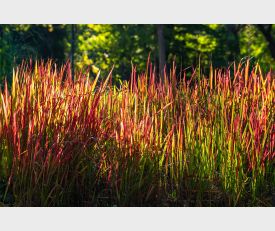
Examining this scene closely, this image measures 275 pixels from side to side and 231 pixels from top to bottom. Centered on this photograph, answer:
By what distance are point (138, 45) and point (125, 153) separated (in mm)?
8742

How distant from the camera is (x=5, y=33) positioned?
11734 millimetres

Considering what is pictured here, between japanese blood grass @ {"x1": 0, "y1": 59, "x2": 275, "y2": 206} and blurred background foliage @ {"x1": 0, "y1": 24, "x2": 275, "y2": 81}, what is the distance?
652 centimetres

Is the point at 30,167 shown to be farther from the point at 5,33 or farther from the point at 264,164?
the point at 5,33

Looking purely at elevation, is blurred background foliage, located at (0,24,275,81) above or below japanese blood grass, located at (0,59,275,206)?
above

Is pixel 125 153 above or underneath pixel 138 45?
underneath

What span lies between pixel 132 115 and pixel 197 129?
1.72 feet

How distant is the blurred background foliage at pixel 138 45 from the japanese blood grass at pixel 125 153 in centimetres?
652

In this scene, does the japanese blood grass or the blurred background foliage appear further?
the blurred background foliage

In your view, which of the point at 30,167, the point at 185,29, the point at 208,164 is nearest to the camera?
the point at 30,167

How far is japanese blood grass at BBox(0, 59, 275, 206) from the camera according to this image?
3391 mm

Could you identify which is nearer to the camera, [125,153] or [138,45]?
[125,153]

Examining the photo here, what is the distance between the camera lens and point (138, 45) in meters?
12.0

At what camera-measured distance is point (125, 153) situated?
135 inches
